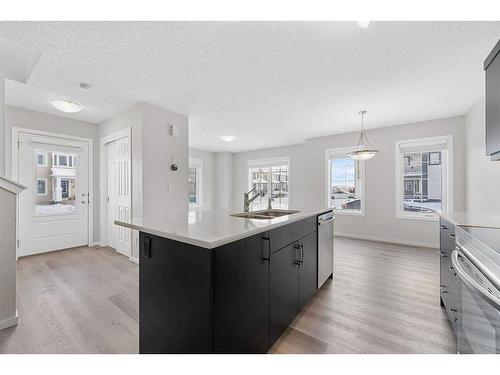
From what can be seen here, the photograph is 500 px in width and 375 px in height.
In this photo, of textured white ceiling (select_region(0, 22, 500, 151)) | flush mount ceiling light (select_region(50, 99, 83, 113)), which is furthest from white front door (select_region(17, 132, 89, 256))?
flush mount ceiling light (select_region(50, 99, 83, 113))

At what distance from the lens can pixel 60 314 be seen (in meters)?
1.96

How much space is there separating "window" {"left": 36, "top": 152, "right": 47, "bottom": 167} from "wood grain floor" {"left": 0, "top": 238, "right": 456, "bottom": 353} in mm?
1586

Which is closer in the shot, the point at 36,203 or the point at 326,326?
the point at 326,326

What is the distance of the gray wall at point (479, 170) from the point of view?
9.53ft

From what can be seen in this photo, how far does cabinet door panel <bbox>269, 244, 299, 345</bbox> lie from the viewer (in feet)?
4.92

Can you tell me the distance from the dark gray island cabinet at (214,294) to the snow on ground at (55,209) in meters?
3.70

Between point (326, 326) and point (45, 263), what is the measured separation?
3.93 m

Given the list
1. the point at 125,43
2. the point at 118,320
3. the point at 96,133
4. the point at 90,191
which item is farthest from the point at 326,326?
the point at 96,133

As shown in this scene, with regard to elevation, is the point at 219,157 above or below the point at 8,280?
above

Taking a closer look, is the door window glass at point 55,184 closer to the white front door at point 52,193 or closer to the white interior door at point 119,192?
the white front door at point 52,193

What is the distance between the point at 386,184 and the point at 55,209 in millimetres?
6297

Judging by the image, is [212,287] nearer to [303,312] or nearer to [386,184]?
[303,312]

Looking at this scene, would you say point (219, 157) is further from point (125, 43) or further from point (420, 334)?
point (420, 334)
